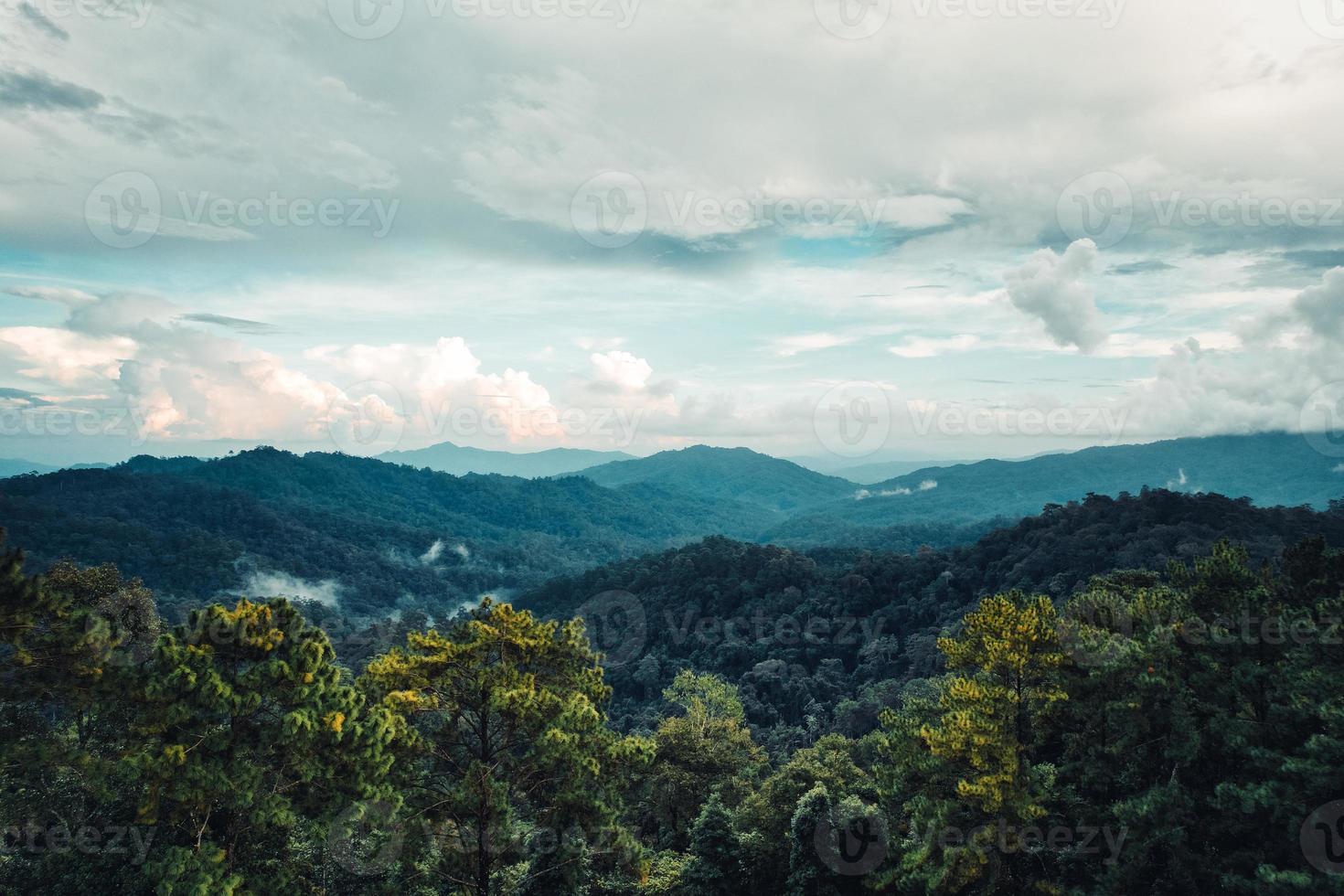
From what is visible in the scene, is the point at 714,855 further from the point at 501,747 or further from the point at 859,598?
the point at 859,598

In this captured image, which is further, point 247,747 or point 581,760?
point 581,760

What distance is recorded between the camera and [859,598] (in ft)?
432

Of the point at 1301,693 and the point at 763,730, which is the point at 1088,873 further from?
the point at 763,730

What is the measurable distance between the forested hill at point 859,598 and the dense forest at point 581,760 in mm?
55428

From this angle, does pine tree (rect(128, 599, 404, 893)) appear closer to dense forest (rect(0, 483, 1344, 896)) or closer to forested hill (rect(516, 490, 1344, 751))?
dense forest (rect(0, 483, 1344, 896))

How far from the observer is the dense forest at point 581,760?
16.3 meters

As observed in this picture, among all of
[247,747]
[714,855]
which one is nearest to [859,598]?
[714,855]

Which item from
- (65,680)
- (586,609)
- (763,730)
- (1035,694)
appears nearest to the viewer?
(65,680)

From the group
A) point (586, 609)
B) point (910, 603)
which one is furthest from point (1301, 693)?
point (586, 609)

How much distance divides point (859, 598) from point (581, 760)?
122 metres

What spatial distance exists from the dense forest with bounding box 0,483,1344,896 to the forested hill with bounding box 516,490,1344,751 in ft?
182

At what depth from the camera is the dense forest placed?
16312mm

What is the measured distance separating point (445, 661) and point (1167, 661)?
21968mm

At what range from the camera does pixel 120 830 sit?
17.2 meters
